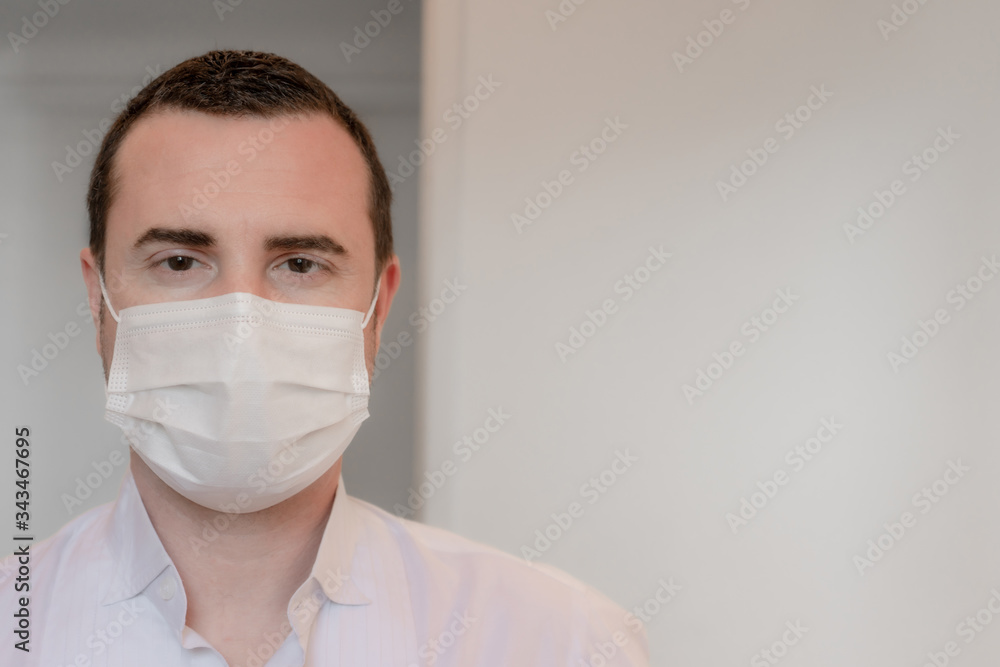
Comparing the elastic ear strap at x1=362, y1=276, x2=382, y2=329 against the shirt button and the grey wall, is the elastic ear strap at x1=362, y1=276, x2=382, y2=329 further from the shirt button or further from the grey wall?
the grey wall

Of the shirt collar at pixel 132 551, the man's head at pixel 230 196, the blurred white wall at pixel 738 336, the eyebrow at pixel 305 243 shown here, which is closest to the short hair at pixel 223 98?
the man's head at pixel 230 196

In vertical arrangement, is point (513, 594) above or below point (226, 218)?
below

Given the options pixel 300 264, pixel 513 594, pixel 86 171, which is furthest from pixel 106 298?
pixel 86 171

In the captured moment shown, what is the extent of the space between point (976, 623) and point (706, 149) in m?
1.26

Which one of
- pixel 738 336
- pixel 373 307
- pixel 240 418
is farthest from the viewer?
pixel 738 336

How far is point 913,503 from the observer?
1799 millimetres

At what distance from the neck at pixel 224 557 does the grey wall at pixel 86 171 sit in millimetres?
747

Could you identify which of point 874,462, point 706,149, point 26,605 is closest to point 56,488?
point 26,605

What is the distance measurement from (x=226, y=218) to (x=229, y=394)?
237mm

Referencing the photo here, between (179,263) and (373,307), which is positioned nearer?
(179,263)

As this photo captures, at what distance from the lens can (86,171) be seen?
72.6 inches

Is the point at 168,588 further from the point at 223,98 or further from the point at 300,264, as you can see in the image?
the point at 223,98


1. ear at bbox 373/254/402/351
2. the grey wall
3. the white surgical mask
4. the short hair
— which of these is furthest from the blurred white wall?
the white surgical mask

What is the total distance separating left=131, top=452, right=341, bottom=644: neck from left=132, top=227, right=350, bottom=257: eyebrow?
0.33 m
